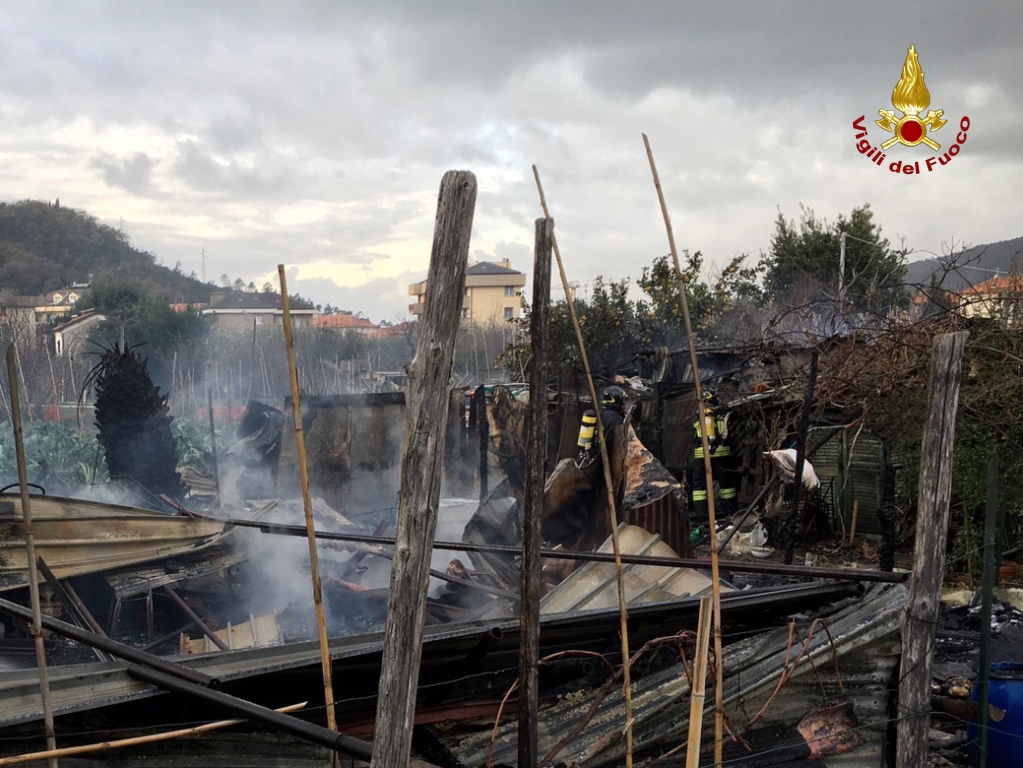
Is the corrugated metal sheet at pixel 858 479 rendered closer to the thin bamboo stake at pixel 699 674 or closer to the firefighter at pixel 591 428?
the firefighter at pixel 591 428

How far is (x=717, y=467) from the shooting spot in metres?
11.1

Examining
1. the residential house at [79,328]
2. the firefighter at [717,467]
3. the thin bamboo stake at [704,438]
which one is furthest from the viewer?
the residential house at [79,328]

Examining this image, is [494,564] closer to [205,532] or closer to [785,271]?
[205,532]

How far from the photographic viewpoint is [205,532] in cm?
713

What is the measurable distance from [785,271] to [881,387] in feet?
69.2

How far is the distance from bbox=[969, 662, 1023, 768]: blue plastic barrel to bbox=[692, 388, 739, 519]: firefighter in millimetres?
5663

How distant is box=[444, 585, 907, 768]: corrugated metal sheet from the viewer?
359 cm

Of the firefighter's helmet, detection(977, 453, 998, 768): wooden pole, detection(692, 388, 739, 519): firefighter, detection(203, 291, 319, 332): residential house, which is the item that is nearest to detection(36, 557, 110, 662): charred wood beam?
detection(977, 453, 998, 768): wooden pole

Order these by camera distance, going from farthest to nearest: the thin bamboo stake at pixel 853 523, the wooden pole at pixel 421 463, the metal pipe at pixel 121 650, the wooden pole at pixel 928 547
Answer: the thin bamboo stake at pixel 853 523, the wooden pole at pixel 928 547, the metal pipe at pixel 121 650, the wooden pole at pixel 421 463

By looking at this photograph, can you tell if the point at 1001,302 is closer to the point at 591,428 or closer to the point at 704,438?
the point at 591,428

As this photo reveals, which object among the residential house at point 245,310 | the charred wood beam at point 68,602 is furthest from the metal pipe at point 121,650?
the residential house at point 245,310

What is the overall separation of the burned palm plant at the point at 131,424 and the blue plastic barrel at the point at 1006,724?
8.82 m

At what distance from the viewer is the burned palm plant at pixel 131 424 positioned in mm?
9695

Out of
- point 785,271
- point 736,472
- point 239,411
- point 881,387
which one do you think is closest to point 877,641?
point 881,387
